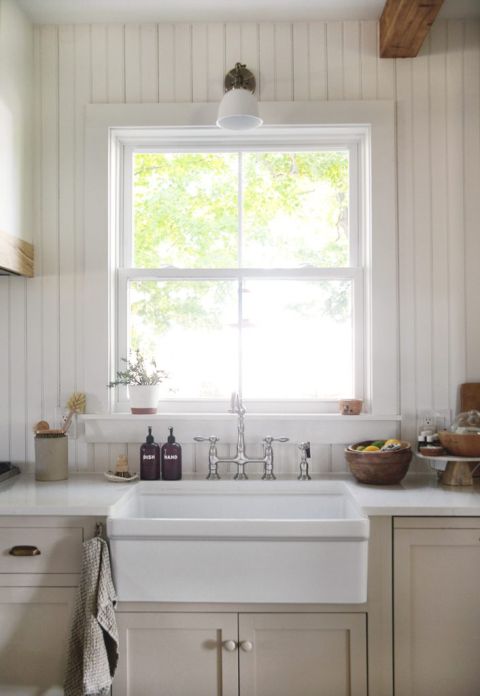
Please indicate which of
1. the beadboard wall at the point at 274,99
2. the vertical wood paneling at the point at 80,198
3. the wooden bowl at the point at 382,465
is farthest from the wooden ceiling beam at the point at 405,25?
the wooden bowl at the point at 382,465

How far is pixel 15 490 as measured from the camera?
2.47 meters

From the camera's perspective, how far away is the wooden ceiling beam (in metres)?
2.45

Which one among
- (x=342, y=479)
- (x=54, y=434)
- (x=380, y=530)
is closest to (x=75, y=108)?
(x=54, y=434)

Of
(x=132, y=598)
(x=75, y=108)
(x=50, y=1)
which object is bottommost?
(x=132, y=598)

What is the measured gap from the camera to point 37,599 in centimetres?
219

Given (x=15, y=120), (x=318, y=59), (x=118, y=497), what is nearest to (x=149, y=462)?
(x=118, y=497)

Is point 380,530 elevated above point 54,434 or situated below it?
below

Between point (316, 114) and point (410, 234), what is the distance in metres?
0.67

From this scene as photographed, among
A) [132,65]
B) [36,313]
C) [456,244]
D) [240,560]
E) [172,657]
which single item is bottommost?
[172,657]

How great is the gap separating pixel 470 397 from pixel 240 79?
1698mm

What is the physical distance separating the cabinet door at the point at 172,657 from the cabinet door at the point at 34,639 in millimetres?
203

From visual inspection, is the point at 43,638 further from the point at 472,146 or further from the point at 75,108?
the point at 472,146

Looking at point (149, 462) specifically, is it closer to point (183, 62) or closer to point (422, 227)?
point (422, 227)

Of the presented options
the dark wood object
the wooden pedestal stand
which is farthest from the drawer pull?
the wooden pedestal stand
